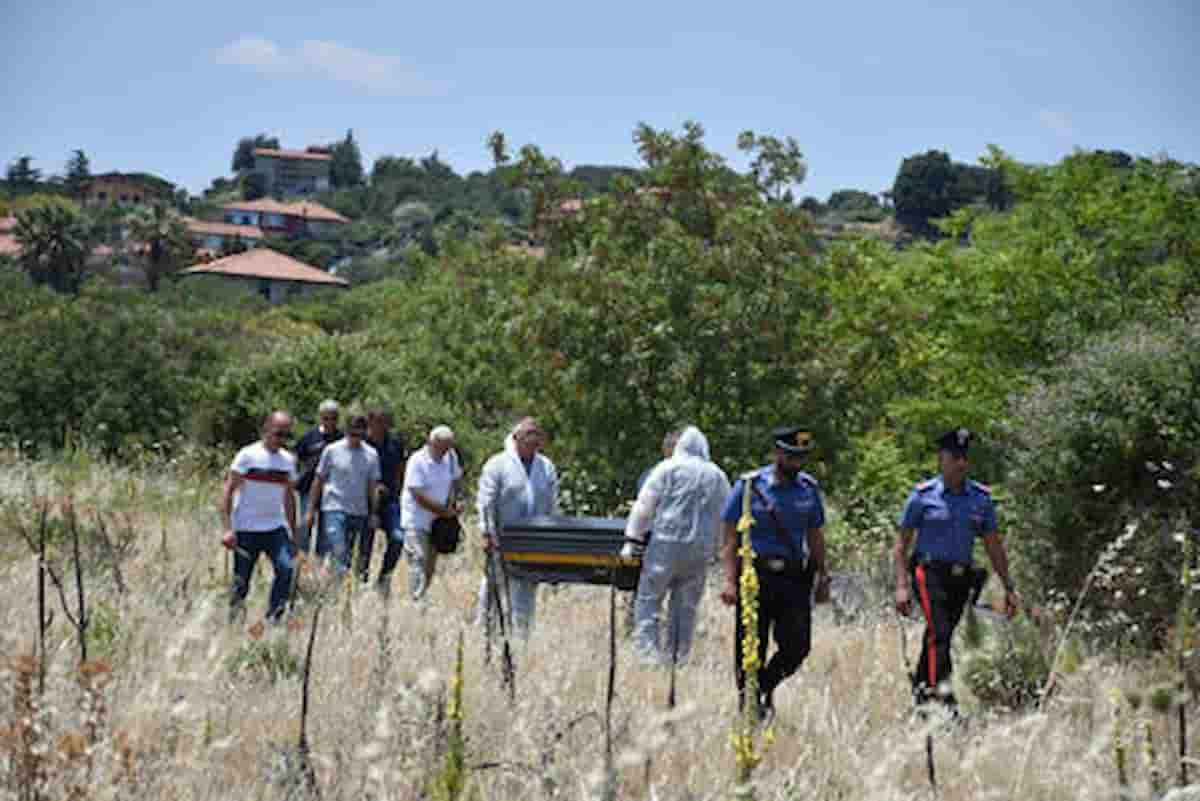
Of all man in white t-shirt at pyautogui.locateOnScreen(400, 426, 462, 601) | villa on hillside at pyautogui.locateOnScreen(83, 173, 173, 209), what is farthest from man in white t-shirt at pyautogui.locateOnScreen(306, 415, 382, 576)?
villa on hillside at pyautogui.locateOnScreen(83, 173, 173, 209)

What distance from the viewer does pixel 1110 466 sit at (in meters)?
10.4

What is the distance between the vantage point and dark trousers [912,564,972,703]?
6941 millimetres

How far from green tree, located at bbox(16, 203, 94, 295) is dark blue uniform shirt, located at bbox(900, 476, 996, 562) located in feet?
268

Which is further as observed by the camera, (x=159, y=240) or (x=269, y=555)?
(x=159, y=240)

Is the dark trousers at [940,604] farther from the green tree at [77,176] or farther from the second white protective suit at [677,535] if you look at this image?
the green tree at [77,176]

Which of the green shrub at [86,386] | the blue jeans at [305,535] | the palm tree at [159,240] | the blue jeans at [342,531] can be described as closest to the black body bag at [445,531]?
the blue jeans at [342,531]

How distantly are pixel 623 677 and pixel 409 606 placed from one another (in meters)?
2.18

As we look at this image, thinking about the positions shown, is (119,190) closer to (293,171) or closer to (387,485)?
(293,171)

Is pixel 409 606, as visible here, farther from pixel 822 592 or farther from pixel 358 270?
pixel 358 270

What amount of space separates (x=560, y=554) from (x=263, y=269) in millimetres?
94209

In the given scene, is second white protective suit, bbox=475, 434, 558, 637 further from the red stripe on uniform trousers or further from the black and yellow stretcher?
the red stripe on uniform trousers

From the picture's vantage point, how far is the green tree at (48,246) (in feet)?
271

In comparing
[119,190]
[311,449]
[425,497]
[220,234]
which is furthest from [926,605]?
[119,190]

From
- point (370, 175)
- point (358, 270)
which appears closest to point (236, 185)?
point (370, 175)
